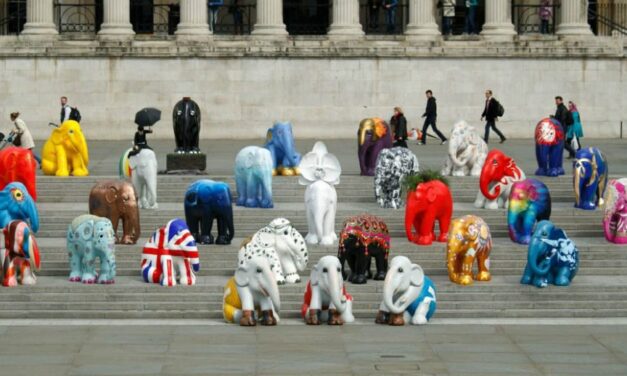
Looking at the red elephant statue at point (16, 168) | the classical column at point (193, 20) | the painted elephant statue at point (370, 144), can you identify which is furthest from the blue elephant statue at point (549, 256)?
the classical column at point (193, 20)

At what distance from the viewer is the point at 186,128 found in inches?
1836

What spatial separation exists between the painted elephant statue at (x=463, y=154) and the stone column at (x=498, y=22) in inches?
771

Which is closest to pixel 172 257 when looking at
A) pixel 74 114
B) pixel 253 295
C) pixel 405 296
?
pixel 253 295

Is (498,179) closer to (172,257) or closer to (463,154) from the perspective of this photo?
(463,154)

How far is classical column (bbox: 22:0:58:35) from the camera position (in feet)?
208

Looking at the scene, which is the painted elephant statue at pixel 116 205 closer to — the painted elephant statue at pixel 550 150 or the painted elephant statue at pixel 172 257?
the painted elephant statue at pixel 172 257

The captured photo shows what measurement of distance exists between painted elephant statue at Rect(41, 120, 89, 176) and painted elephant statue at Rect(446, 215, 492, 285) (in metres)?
12.1

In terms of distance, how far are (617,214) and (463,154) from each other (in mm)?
6344

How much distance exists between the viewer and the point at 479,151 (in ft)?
149

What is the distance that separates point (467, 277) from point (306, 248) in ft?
9.88

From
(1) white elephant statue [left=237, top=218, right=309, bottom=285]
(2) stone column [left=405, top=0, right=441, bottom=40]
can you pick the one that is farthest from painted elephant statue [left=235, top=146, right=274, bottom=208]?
(2) stone column [left=405, top=0, right=441, bottom=40]

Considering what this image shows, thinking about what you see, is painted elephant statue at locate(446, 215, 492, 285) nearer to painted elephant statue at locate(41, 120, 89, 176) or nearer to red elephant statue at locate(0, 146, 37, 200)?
red elephant statue at locate(0, 146, 37, 200)

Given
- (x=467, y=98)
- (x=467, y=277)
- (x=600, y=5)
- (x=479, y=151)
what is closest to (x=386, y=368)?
(x=467, y=277)

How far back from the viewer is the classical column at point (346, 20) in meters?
64.2
